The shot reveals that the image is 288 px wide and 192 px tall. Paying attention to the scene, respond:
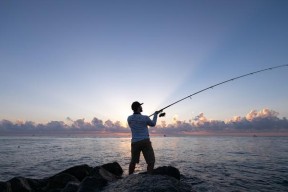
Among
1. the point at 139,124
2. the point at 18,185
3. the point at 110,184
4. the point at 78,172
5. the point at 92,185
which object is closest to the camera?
the point at 92,185

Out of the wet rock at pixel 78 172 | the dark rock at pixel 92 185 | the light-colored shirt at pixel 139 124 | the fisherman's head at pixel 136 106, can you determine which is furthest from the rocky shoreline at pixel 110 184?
the fisherman's head at pixel 136 106

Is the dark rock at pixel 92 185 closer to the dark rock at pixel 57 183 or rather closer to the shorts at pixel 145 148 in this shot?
the shorts at pixel 145 148

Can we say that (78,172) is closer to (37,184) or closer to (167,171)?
(37,184)

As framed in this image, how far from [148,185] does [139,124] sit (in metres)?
2.35

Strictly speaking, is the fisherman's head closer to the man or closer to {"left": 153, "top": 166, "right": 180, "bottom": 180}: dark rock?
the man

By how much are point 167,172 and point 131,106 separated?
4.34 metres

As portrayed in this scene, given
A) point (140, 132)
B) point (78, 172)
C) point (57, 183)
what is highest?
point (140, 132)

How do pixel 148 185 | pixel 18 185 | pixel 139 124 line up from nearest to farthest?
pixel 148 185, pixel 139 124, pixel 18 185

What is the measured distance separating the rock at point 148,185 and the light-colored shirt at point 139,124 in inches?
55.7

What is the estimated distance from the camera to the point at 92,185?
7.11 m

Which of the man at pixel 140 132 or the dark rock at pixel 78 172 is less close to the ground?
the man at pixel 140 132

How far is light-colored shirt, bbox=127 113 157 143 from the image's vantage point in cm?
780

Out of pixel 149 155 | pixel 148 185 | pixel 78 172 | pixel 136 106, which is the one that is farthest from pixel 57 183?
pixel 148 185

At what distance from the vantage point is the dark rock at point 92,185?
22.9ft
